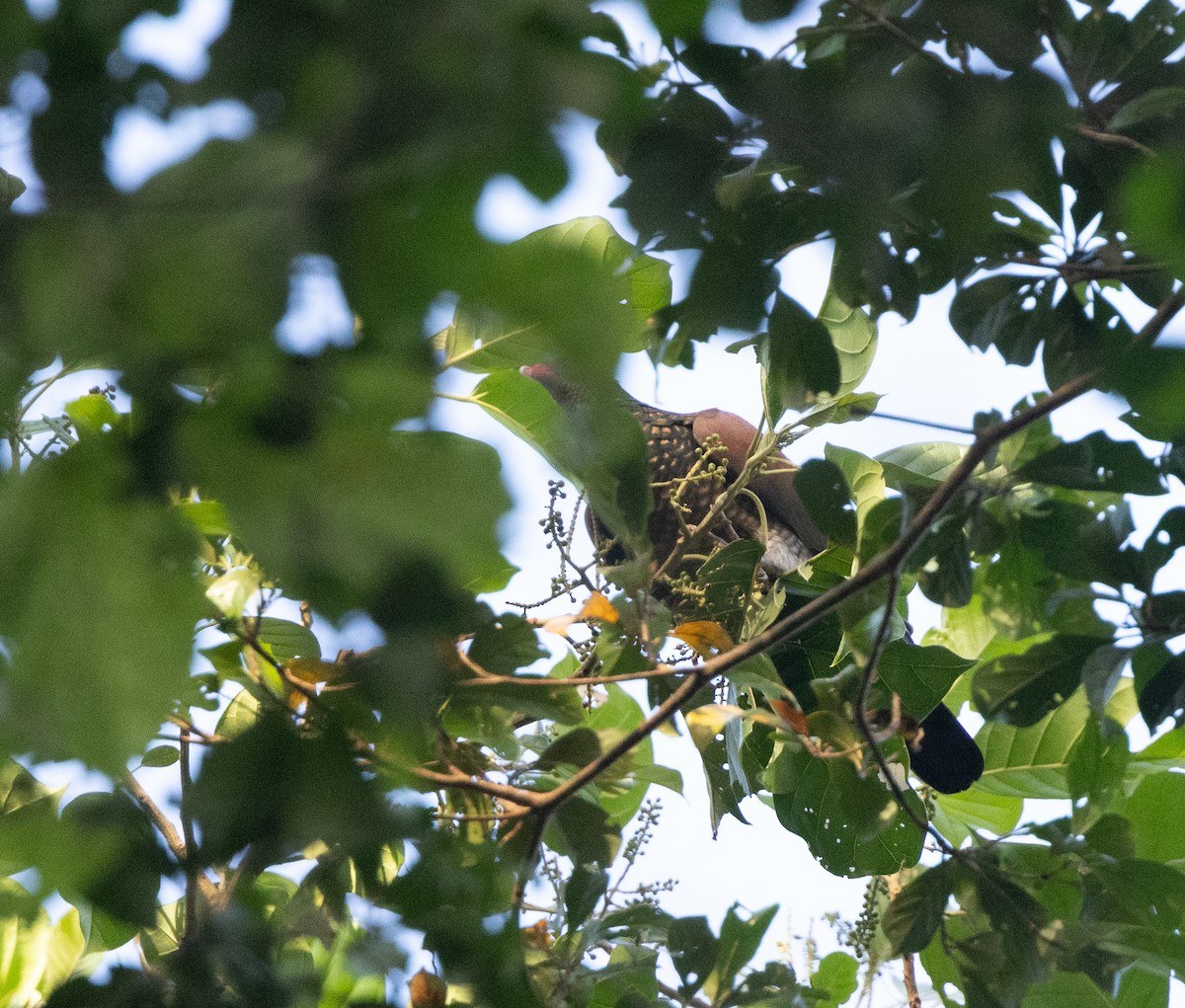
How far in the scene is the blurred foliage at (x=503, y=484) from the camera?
30cm

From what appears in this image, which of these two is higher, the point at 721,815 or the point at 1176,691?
the point at 721,815

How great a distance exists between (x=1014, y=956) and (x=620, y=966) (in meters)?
0.40

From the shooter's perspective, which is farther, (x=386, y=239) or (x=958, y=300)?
(x=958, y=300)

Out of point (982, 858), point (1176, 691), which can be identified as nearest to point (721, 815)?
point (982, 858)

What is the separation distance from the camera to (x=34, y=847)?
46 cm

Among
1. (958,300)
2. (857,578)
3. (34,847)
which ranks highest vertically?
(958,300)

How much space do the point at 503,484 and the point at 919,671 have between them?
3.52 ft

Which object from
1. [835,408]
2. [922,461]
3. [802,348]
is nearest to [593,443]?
[802,348]

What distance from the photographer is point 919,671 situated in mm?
1275

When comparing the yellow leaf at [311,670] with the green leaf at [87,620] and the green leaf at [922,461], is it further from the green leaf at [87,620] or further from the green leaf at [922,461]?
the green leaf at [922,461]

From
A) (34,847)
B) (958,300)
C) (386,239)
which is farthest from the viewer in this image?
(958,300)

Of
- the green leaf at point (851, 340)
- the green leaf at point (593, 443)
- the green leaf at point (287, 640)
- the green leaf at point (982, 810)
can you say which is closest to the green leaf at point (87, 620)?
the green leaf at point (593, 443)

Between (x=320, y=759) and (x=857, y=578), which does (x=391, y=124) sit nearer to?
(x=320, y=759)

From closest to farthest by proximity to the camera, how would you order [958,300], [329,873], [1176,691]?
[329,873] < [1176,691] < [958,300]
